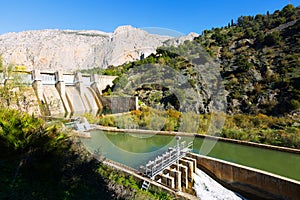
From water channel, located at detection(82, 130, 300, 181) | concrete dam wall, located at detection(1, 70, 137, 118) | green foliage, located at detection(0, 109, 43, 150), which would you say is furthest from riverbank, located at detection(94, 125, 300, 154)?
green foliage, located at detection(0, 109, 43, 150)

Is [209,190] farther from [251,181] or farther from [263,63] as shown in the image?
[263,63]

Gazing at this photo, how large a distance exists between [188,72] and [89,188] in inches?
633

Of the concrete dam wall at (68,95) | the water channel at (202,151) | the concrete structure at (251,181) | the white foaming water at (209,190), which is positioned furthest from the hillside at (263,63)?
the white foaming water at (209,190)

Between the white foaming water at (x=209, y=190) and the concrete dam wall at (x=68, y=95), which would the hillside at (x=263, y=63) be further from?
the white foaming water at (x=209, y=190)

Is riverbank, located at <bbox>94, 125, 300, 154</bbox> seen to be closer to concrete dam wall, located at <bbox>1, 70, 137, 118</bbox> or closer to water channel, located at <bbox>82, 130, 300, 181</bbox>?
water channel, located at <bbox>82, 130, 300, 181</bbox>

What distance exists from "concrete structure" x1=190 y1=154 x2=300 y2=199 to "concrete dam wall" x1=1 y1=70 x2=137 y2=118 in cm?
893

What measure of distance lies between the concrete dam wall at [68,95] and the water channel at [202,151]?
575 centimetres

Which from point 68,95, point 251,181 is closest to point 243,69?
point 251,181

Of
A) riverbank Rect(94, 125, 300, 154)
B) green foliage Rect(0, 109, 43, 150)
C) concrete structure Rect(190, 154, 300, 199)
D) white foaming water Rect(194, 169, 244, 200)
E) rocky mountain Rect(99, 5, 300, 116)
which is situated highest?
rocky mountain Rect(99, 5, 300, 116)

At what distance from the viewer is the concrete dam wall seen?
13836 millimetres

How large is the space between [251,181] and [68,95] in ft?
47.9

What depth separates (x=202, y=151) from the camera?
7020mm

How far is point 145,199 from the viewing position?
3137mm

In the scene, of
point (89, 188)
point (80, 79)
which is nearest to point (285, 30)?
point (80, 79)
